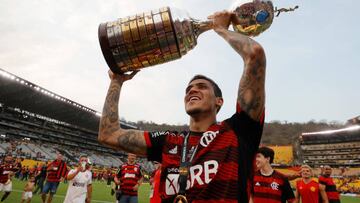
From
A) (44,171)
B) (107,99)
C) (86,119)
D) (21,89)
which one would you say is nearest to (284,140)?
(86,119)

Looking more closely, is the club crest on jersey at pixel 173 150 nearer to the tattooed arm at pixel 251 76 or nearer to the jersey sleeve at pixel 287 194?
the tattooed arm at pixel 251 76

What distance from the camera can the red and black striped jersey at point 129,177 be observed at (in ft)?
31.9

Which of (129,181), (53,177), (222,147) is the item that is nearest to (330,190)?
(129,181)

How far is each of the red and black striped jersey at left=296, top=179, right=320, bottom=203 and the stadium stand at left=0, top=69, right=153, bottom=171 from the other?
1374 inches

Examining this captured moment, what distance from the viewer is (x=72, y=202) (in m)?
9.41

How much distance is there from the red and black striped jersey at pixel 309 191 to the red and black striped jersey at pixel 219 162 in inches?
256

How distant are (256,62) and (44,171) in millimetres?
15974

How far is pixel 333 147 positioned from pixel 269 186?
196 feet

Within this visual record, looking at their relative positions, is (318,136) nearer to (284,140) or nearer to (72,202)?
(284,140)

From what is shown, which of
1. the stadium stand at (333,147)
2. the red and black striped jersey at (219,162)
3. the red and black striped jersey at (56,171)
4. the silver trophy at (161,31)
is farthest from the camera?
the stadium stand at (333,147)

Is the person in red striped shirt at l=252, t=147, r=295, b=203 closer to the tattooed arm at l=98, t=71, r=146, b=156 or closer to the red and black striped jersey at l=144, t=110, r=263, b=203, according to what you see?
the tattooed arm at l=98, t=71, r=146, b=156

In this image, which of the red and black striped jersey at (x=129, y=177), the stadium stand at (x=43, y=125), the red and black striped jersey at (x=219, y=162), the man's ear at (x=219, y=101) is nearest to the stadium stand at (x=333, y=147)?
the stadium stand at (x=43, y=125)

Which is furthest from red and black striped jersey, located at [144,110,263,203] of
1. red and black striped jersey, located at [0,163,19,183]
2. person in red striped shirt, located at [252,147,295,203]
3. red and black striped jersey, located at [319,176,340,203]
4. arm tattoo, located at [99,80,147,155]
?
red and black striped jersey, located at [0,163,19,183]

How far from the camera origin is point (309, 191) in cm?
773
